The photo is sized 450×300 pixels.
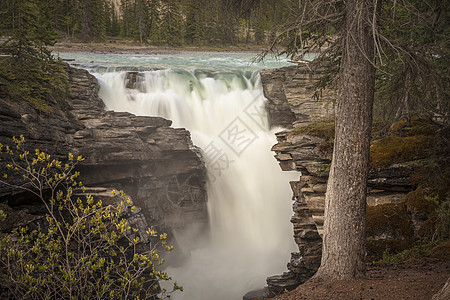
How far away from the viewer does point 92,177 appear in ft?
43.4

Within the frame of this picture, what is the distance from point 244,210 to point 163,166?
4.78 meters

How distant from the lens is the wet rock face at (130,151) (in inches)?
452

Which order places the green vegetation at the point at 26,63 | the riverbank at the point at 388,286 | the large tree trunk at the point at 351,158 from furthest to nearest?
the green vegetation at the point at 26,63, the large tree trunk at the point at 351,158, the riverbank at the point at 388,286

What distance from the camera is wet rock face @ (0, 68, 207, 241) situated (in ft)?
37.6

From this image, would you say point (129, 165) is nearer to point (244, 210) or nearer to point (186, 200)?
point (186, 200)

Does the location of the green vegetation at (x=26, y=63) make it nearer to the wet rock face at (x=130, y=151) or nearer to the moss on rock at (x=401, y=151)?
the wet rock face at (x=130, y=151)

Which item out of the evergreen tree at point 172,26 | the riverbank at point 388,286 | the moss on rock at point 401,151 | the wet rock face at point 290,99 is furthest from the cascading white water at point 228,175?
the evergreen tree at point 172,26

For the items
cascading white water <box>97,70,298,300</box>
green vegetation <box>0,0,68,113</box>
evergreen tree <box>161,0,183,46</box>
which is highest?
evergreen tree <box>161,0,183,46</box>

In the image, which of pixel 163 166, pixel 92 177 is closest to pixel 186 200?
pixel 163 166

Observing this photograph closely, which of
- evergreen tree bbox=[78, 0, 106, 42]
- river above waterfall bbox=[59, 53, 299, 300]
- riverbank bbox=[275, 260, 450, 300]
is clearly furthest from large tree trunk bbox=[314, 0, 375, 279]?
evergreen tree bbox=[78, 0, 106, 42]

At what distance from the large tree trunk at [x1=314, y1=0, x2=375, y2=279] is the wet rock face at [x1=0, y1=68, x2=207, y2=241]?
902 centimetres

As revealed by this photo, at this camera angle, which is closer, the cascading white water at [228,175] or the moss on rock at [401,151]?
the moss on rock at [401,151]

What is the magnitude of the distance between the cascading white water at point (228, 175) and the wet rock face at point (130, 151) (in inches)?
47.2

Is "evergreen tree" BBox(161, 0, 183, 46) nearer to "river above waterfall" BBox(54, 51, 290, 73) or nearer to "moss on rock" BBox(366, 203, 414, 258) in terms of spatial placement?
"river above waterfall" BBox(54, 51, 290, 73)
